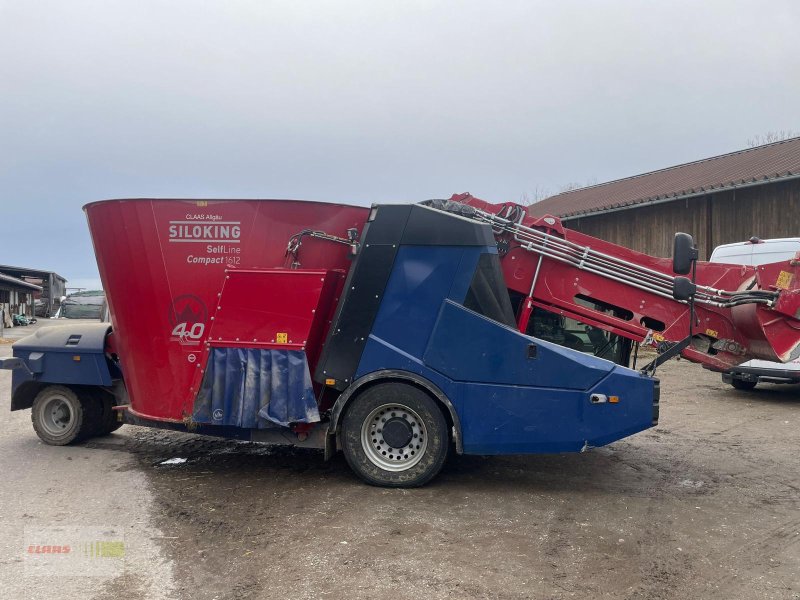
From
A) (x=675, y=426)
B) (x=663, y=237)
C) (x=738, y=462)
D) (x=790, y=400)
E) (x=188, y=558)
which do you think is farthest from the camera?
(x=663, y=237)

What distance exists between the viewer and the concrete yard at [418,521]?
419cm

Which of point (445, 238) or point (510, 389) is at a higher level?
point (445, 238)

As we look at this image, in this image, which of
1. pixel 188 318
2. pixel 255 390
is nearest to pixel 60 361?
pixel 188 318

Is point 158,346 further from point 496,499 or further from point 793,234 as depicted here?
Result: point 793,234

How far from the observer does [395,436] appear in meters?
6.12

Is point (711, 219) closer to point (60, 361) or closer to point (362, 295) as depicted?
point (362, 295)

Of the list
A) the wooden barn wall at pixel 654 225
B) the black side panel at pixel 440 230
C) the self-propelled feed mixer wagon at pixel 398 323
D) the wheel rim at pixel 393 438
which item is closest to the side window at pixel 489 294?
the self-propelled feed mixer wagon at pixel 398 323

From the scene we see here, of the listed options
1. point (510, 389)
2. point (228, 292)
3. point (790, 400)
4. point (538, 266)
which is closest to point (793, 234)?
point (790, 400)

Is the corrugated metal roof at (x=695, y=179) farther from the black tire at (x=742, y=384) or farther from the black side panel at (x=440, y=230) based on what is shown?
the black side panel at (x=440, y=230)

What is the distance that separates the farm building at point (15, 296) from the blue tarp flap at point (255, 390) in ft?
107

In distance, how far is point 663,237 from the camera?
66.3 ft

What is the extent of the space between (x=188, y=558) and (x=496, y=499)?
8.59 feet

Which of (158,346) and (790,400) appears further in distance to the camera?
(790,400)

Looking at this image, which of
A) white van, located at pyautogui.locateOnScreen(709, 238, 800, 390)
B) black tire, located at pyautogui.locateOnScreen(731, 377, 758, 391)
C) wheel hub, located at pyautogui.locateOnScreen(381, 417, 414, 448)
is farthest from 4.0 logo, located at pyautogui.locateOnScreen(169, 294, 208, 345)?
black tire, located at pyautogui.locateOnScreen(731, 377, 758, 391)
